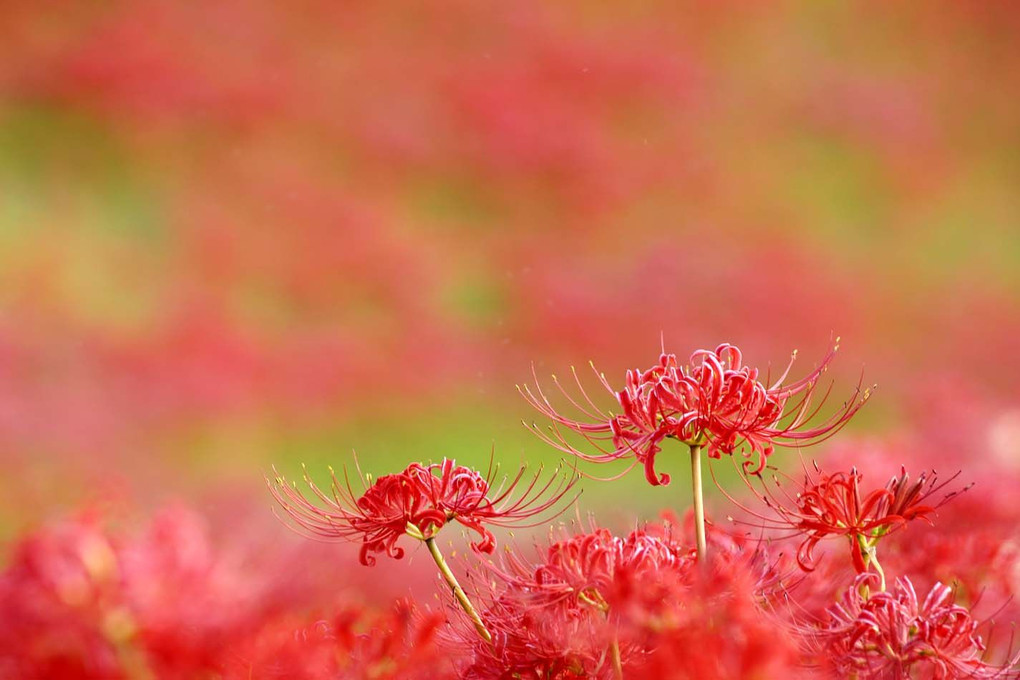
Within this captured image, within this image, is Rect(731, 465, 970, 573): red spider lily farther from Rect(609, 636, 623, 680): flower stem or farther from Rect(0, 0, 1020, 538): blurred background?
Rect(0, 0, 1020, 538): blurred background

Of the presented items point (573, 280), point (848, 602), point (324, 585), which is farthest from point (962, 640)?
point (573, 280)

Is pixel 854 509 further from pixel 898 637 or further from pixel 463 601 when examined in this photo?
pixel 463 601

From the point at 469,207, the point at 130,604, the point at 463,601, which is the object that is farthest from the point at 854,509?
the point at 469,207

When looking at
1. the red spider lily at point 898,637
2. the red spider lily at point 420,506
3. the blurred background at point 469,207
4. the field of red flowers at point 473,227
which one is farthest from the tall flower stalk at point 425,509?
the blurred background at point 469,207

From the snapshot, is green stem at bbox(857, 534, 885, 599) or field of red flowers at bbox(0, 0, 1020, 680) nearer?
green stem at bbox(857, 534, 885, 599)

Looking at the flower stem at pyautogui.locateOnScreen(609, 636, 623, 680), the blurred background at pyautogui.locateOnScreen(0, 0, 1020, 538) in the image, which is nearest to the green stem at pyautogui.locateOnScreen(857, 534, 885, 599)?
the flower stem at pyautogui.locateOnScreen(609, 636, 623, 680)

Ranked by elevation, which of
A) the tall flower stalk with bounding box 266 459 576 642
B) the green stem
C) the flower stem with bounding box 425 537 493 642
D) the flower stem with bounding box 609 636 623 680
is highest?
the tall flower stalk with bounding box 266 459 576 642

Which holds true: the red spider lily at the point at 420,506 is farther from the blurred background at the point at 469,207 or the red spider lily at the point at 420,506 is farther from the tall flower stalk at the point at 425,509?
the blurred background at the point at 469,207
